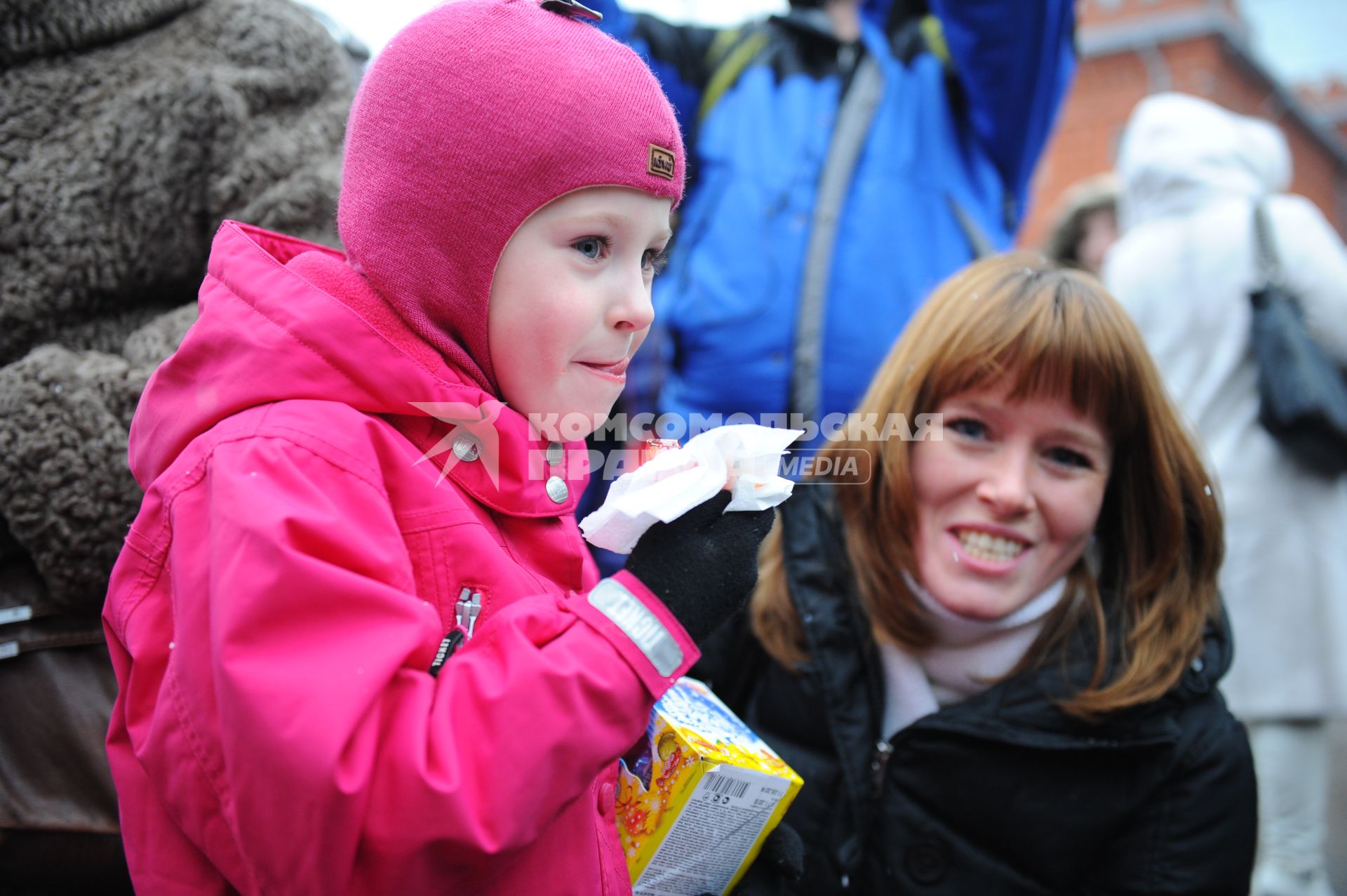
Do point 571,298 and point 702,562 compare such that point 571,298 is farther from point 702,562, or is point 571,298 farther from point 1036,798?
point 1036,798

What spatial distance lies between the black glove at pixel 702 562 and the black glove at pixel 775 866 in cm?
51

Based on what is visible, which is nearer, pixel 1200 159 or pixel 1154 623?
pixel 1154 623

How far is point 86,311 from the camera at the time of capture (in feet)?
5.25

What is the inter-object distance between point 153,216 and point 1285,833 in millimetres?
3334

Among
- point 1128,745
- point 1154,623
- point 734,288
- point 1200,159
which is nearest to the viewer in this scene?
point 1128,745

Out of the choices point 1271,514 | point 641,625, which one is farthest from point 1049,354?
point 1271,514

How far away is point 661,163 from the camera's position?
3.98 feet

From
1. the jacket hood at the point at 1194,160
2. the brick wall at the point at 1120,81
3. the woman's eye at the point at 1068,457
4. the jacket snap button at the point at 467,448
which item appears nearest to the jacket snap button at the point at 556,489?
the jacket snap button at the point at 467,448

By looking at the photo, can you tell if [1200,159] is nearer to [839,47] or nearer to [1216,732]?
[839,47]

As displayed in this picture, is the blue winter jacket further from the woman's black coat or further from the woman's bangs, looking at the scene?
the woman's black coat

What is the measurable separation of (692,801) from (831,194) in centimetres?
171

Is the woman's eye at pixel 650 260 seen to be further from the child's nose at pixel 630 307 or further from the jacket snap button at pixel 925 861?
the jacket snap button at pixel 925 861

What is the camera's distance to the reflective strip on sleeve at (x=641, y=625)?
3.43ft

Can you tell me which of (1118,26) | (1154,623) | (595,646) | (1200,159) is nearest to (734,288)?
(1154,623)
